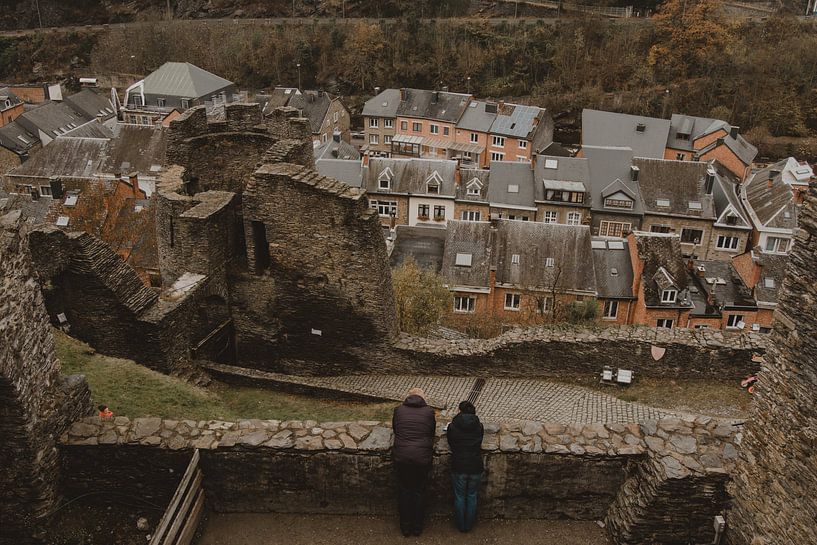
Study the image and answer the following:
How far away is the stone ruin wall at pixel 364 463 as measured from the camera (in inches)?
356

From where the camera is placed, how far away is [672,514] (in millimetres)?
8617

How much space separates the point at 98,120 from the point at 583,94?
5039 cm

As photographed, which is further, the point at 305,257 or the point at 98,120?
the point at 98,120

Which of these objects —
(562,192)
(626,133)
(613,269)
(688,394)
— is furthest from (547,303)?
(626,133)

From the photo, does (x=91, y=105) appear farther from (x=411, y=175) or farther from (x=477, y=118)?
(x=411, y=175)

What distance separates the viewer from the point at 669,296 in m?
33.8

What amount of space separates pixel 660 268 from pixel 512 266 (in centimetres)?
725

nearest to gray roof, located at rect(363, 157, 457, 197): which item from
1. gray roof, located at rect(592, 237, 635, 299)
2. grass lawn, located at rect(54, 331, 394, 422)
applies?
gray roof, located at rect(592, 237, 635, 299)

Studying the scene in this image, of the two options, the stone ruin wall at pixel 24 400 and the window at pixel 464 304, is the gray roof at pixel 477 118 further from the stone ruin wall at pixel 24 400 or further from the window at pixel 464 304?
the stone ruin wall at pixel 24 400

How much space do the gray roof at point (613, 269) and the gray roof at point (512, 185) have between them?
12785 millimetres

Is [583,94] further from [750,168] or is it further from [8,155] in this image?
[8,155]

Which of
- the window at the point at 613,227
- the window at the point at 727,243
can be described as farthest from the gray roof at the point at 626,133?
the window at the point at 727,243

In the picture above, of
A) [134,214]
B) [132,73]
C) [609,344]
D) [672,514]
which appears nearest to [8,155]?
[134,214]

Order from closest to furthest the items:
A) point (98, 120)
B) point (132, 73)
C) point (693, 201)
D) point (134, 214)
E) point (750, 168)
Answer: point (134, 214)
point (693, 201)
point (750, 168)
point (98, 120)
point (132, 73)
